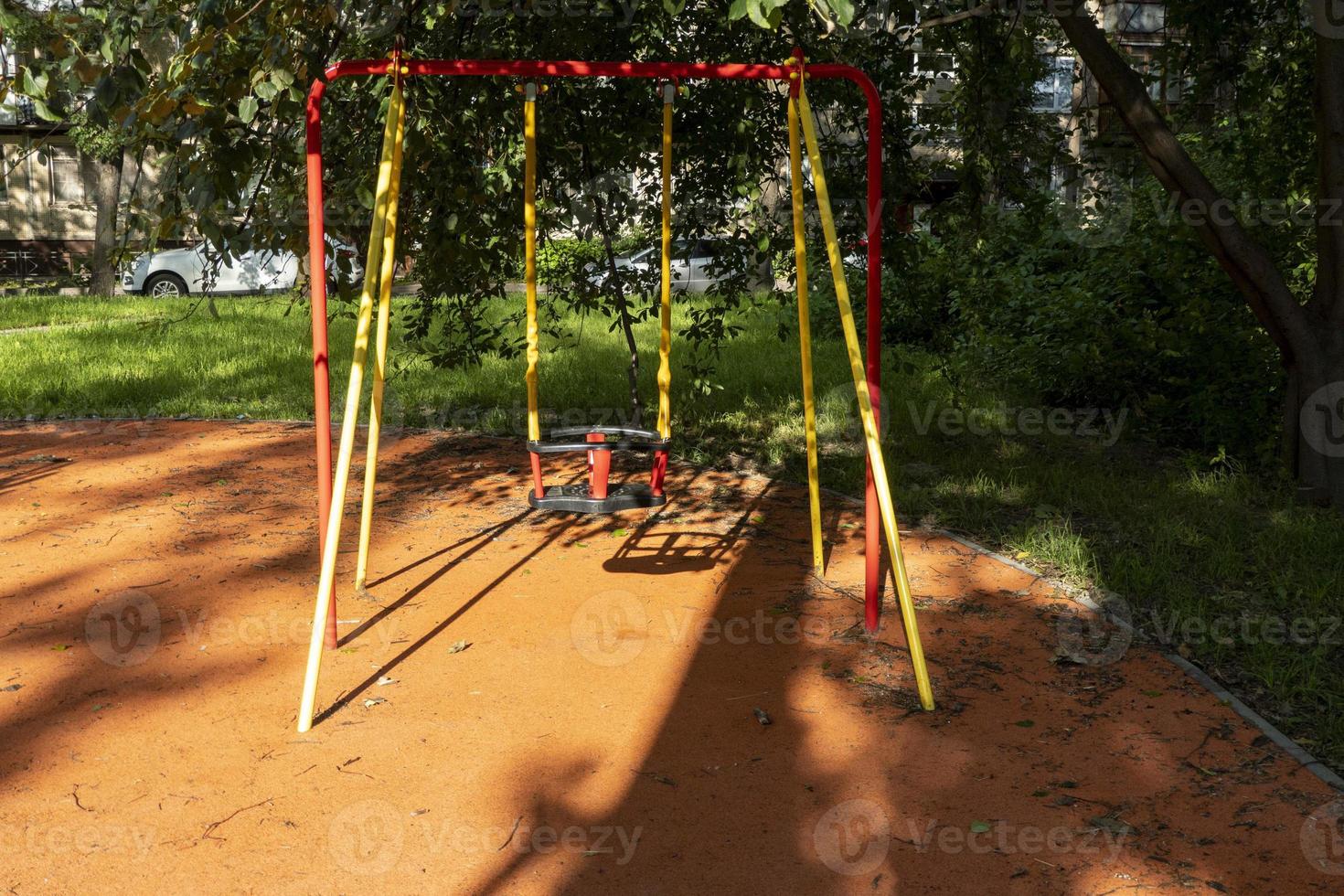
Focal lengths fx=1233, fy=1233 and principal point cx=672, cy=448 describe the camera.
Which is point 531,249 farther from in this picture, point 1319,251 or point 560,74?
point 1319,251

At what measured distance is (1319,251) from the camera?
22.3 feet

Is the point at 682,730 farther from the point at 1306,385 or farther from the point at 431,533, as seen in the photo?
the point at 1306,385

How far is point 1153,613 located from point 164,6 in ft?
16.2

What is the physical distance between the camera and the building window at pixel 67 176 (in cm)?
3048

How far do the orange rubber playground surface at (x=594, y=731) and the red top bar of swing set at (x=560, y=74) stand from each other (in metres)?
0.50

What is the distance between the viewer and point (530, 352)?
17.5ft

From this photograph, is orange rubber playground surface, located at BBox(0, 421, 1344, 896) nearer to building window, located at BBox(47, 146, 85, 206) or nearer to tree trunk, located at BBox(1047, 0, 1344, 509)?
tree trunk, located at BBox(1047, 0, 1344, 509)

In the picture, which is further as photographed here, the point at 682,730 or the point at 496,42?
the point at 496,42

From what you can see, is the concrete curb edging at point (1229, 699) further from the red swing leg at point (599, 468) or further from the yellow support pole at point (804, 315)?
the red swing leg at point (599, 468)

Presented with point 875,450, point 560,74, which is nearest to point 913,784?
point 875,450

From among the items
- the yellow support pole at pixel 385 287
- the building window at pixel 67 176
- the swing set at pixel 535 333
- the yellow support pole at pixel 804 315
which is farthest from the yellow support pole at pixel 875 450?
the building window at pixel 67 176

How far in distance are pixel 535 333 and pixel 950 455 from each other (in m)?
3.80

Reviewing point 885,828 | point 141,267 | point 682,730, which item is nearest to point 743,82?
point 682,730

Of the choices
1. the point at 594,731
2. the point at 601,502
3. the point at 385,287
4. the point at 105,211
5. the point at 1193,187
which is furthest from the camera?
the point at 105,211
